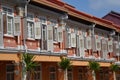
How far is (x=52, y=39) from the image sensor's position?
2431 cm

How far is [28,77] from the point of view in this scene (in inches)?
882

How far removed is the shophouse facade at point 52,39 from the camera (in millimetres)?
20688

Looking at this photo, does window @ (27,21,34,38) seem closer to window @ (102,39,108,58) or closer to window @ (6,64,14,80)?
window @ (6,64,14,80)

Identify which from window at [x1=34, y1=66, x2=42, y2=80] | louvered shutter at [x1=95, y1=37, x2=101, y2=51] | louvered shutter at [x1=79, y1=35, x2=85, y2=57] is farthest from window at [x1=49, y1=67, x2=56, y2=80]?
louvered shutter at [x1=95, y1=37, x2=101, y2=51]

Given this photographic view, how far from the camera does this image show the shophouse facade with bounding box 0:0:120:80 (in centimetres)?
2069

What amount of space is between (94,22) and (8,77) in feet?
40.3

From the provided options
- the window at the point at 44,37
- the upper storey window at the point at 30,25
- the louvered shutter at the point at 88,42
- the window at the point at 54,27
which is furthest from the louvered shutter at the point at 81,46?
the upper storey window at the point at 30,25

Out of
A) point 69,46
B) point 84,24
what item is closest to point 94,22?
point 84,24

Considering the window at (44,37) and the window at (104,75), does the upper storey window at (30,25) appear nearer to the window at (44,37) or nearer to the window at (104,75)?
the window at (44,37)

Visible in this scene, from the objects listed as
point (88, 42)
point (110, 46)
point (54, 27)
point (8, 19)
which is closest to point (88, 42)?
point (88, 42)

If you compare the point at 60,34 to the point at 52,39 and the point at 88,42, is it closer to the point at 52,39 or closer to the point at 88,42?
the point at 52,39

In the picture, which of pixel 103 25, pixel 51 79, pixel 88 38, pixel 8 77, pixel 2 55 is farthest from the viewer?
pixel 103 25

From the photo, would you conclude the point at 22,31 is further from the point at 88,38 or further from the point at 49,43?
the point at 88,38

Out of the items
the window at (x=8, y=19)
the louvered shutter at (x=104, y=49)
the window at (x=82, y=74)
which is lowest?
the window at (x=82, y=74)
